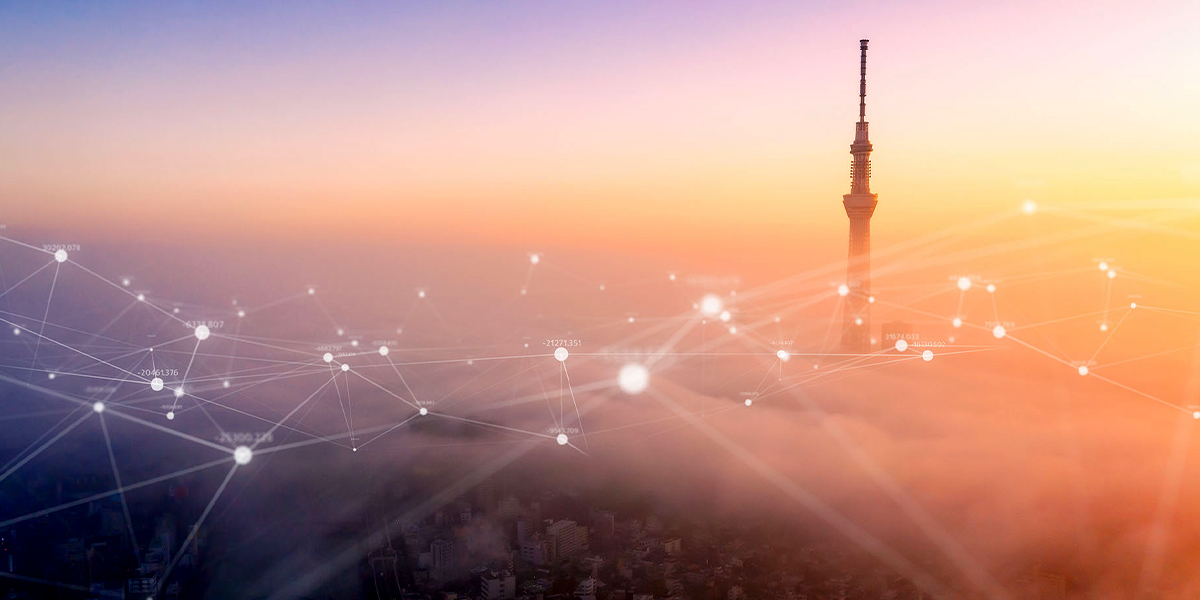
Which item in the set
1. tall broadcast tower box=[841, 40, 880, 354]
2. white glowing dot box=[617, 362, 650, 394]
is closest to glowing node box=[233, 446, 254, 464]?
white glowing dot box=[617, 362, 650, 394]

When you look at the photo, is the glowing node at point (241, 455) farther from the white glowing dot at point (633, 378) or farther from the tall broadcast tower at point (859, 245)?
the tall broadcast tower at point (859, 245)

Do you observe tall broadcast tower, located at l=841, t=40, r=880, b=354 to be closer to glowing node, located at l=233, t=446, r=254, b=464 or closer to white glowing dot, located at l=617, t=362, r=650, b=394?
white glowing dot, located at l=617, t=362, r=650, b=394

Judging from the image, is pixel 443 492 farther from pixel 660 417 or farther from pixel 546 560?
pixel 660 417

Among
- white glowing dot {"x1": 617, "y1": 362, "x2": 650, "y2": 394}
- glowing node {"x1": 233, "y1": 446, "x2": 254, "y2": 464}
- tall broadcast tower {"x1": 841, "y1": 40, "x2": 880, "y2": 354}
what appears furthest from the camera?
tall broadcast tower {"x1": 841, "y1": 40, "x2": 880, "y2": 354}

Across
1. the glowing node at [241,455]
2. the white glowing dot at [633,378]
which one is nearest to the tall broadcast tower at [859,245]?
the white glowing dot at [633,378]

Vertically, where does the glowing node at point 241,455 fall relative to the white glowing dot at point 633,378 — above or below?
below

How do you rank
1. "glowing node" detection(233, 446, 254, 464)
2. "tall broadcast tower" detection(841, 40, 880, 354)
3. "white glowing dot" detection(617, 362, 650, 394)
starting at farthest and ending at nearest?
1. "tall broadcast tower" detection(841, 40, 880, 354)
2. "white glowing dot" detection(617, 362, 650, 394)
3. "glowing node" detection(233, 446, 254, 464)

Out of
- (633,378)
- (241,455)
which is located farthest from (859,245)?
(241,455)
